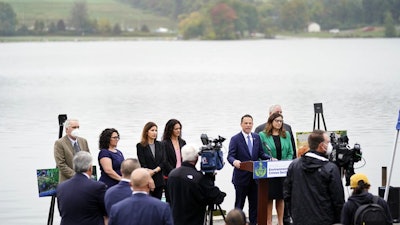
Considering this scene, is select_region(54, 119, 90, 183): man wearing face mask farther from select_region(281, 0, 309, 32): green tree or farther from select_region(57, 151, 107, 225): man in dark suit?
select_region(281, 0, 309, 32): green tree

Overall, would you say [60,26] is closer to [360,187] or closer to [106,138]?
[106,138]

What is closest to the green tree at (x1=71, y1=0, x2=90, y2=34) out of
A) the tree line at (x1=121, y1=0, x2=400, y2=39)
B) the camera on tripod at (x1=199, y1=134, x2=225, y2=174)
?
the tree line at (x1=121, y1=0, x2=400, y2=39)

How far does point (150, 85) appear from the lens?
6481 centimetres

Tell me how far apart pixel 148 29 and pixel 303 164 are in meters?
138

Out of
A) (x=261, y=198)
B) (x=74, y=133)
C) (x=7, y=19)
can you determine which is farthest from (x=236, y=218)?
(x=7, y=19)

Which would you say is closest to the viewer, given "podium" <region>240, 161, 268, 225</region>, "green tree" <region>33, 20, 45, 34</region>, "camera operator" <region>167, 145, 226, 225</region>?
"camera operator" <region>167, 145, 226, 225</region>

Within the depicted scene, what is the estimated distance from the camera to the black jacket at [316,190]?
9.18m

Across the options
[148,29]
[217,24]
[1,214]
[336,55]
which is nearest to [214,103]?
[1,214]

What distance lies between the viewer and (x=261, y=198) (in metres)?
11.2

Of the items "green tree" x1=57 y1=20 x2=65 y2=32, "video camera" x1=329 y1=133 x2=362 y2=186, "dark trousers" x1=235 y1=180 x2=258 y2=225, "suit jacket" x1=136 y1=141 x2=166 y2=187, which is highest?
"video camera" x1=329 y1=133 x2=362 y2=186

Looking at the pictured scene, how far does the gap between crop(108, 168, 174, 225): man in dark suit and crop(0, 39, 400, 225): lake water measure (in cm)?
682

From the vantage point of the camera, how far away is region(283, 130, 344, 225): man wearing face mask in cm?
918

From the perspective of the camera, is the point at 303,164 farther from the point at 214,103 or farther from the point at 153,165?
the point at 214,103

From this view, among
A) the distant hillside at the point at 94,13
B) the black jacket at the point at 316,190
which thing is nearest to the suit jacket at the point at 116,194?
the black jacket at the point at 316,190
